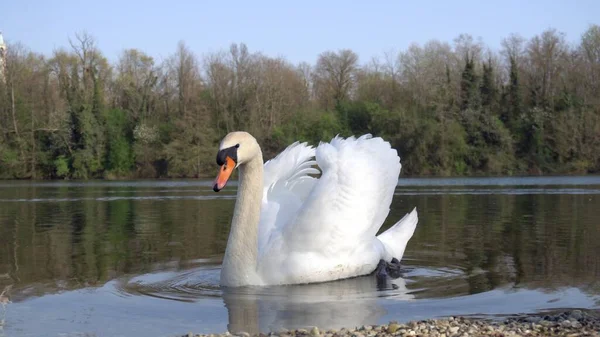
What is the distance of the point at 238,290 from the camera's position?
821cm

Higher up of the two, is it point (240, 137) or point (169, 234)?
point (240, 137)

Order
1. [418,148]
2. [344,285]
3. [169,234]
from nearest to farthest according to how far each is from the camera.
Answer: [344,285], [169,234], [418,148]

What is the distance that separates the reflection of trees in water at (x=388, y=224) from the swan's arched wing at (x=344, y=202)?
0.97 m

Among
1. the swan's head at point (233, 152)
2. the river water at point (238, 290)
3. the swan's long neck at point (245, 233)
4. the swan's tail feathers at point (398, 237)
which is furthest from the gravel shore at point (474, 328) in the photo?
the swan's tail feathers at point (398, 237)

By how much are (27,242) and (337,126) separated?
49.3 m

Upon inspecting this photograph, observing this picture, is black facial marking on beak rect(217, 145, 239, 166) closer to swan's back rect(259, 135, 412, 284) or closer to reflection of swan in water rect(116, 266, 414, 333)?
swan's back rect(259, 135, 412, 284)

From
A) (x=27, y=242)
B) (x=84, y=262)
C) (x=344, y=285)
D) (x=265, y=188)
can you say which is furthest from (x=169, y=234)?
(x=344, y=285)

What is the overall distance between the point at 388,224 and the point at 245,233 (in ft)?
29.1

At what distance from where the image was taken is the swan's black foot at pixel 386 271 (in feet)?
29.5

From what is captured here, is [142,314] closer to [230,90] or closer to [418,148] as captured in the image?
[418,148]

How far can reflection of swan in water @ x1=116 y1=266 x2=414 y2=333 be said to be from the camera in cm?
679

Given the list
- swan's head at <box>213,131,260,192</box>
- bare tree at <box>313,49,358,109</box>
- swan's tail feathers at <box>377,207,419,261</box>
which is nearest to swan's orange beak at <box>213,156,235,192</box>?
swan's head at <box>213,131,260,192</box>

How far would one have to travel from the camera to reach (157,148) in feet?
199

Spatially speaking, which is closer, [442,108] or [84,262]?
[84,262]
